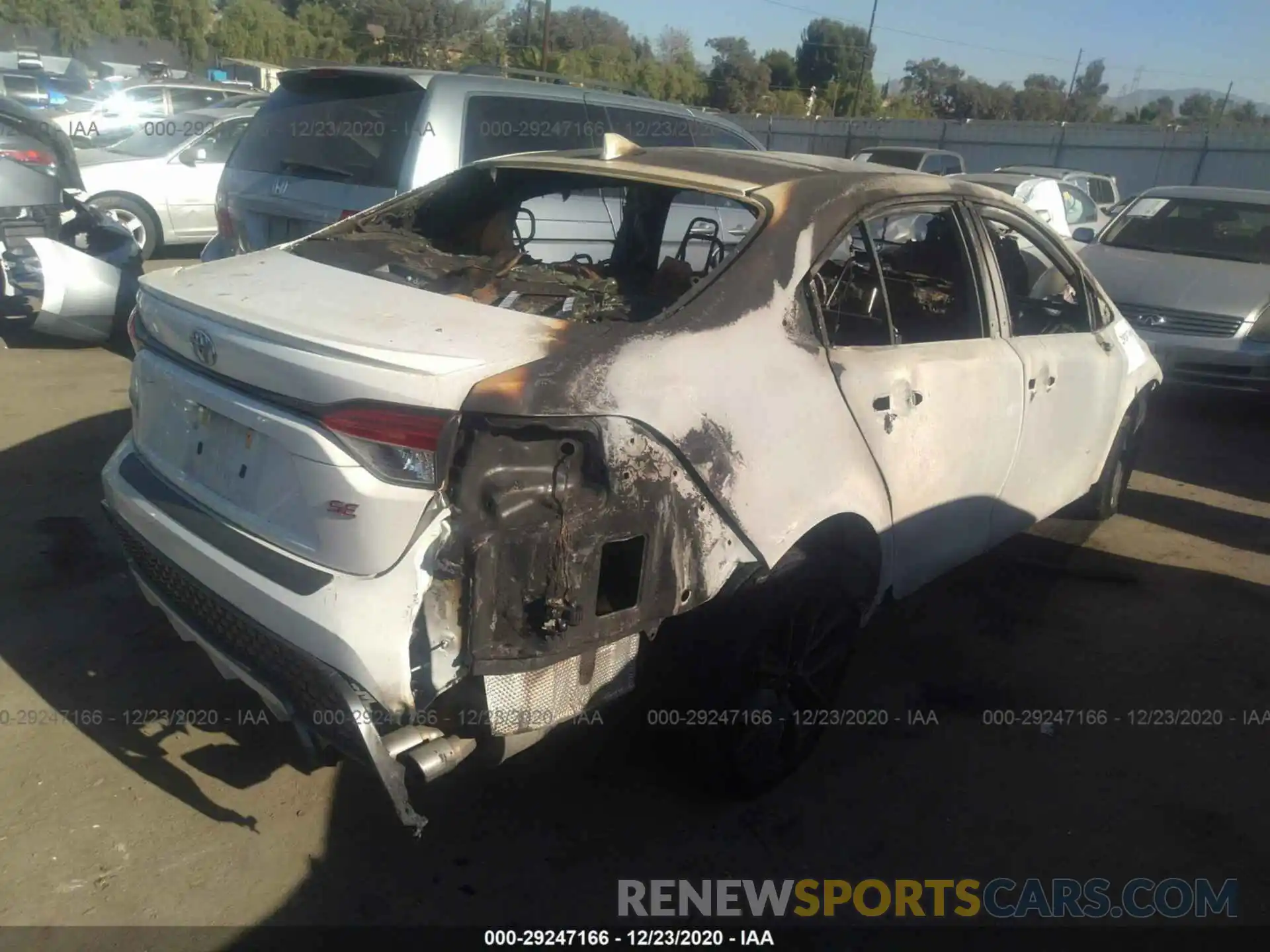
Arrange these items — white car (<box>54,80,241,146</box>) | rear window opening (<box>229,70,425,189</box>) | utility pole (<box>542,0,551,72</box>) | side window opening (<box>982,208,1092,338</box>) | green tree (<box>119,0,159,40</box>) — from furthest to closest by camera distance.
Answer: green tree (<box>119,0,159,40</box>) → utility pole (<box>542,0,551,72</box>) → white car (<box>54,80,241,146</box>) → rear window opening (<box>229,70,425,189</box>) → side window opening (<box>982,208,1092,338</box>)

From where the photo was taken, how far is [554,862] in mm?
2656

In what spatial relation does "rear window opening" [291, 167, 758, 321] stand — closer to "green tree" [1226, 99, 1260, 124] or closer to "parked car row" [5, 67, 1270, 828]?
"parked car row" [5, 67, 1270, 828]

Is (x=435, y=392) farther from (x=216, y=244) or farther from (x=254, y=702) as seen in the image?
(x=216, y=244)

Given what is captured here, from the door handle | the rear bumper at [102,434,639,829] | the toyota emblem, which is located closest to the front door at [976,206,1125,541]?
the door handle

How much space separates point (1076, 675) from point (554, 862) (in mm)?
2215

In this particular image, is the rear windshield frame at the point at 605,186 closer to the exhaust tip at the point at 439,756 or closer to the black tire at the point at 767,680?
the black tire at the point at 767,680

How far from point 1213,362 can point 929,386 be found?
16.2ft

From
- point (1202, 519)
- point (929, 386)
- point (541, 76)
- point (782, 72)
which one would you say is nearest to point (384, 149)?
point (541, 76)

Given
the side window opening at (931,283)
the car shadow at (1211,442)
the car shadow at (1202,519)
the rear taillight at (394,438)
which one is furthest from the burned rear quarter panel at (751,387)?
the car shadow at (1211,442)

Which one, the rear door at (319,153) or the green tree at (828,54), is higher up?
the green tree at (828,54)

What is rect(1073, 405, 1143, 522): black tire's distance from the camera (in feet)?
15.8

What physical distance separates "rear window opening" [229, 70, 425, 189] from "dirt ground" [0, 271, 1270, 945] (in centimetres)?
215

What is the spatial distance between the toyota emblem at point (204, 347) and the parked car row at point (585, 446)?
17 millimetres

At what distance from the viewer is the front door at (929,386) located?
9.58 ft
